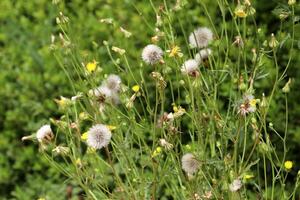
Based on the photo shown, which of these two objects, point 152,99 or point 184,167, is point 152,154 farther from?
point 152,99

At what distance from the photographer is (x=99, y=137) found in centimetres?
174

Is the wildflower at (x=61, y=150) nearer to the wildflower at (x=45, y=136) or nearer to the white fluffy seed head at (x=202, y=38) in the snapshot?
the wildflower at (x=45, y=136)

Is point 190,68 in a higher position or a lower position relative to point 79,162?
higher

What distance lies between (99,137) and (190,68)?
280 millimetres

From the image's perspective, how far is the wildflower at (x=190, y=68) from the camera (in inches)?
67.9

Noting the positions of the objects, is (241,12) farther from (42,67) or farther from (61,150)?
(42,67)

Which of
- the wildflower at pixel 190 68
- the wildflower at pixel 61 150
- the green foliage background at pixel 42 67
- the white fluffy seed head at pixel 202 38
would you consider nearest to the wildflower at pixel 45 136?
the wildflower at pixel 61 150

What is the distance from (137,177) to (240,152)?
0.70 m

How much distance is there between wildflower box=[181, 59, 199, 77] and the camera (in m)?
1.73

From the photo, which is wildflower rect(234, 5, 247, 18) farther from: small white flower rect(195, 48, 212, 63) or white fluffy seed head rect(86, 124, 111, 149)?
white fluffy seed head rect(86, 124, 111, 149)

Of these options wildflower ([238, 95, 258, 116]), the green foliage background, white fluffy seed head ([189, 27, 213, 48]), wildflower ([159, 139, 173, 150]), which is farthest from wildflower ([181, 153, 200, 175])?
the green foliage background

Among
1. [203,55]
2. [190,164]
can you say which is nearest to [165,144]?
[190,164]

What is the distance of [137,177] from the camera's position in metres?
1.96

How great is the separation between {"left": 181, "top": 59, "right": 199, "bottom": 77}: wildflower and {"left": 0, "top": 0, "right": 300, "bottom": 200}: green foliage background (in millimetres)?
899
